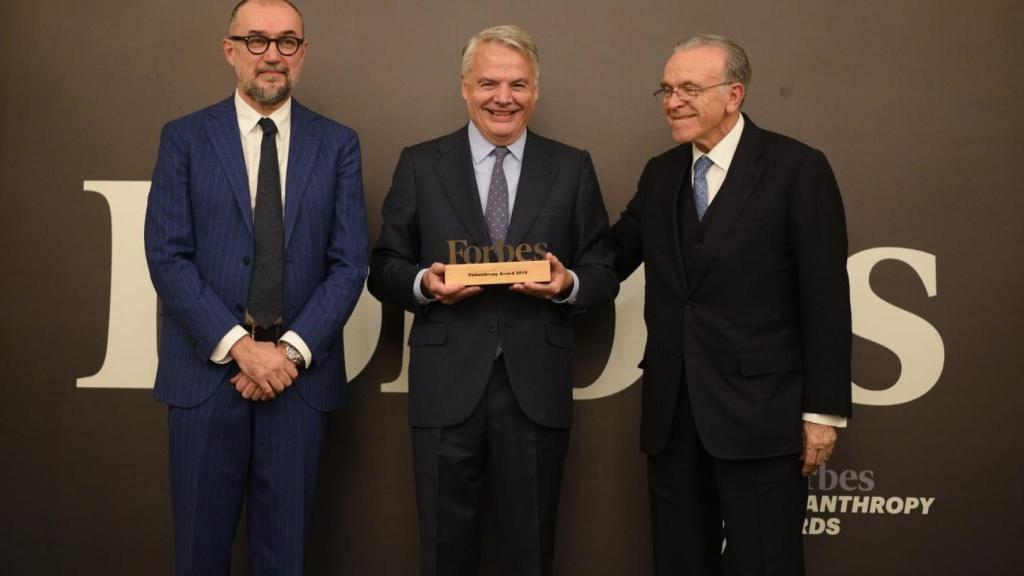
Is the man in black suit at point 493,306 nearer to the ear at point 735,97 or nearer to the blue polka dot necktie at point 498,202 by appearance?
the blue polka dot necktie at point 498,202

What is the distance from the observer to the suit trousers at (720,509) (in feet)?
7.56

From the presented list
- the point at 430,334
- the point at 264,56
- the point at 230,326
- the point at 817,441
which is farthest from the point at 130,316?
the point at 817,441

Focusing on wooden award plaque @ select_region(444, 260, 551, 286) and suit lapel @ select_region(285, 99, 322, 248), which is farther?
suit lapel @ select_region(285, 99, 322, 248)

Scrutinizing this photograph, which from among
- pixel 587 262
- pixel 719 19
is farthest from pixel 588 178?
pixel 719 19

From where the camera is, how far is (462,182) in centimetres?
257

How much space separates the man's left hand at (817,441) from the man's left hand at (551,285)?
2.27ft

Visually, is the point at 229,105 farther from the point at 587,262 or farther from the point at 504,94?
the point at 587,262

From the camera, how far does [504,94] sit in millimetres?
2539

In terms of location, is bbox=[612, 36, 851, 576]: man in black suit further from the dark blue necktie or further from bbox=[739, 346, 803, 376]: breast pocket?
the dark blue necktie

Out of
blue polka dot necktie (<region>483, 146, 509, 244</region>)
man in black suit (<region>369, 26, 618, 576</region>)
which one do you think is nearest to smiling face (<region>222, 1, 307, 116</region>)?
man in black suit (<region>369, 26, 618, 576</region>)

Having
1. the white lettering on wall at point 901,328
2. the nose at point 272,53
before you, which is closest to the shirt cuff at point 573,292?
the nose at point 272,53

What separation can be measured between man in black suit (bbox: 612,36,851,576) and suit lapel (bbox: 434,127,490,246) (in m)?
0.49

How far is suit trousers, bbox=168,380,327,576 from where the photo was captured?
7.85 ft

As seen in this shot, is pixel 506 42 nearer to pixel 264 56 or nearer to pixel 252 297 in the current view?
pixel 264 56
